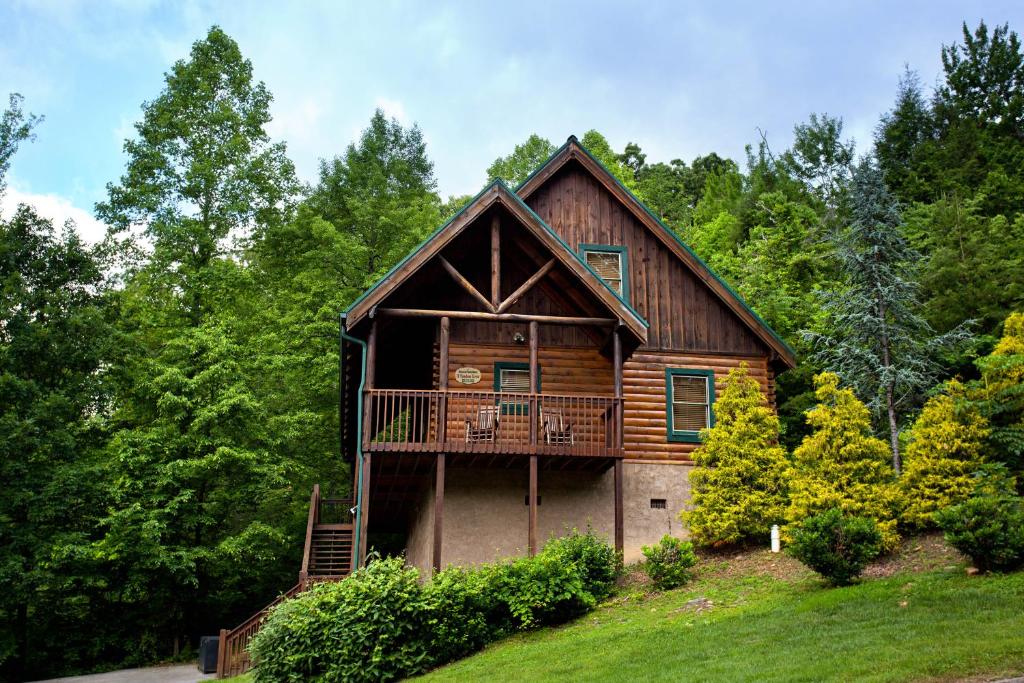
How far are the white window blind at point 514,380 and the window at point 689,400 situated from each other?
11.3ft

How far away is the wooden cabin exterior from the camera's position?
64.1 ft

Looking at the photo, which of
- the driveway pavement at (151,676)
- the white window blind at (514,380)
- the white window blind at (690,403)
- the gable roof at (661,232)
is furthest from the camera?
the driveway pavement at (151,676)

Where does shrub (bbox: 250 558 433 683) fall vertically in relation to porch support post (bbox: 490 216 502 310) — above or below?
below

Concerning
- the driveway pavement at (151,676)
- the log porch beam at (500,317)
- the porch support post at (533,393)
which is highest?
the log porch beam at (500,317)

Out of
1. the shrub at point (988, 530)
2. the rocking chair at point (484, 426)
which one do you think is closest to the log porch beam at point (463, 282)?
the rocking chair at point (484, 426)

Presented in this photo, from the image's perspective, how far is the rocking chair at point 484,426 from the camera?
2003 centimetres

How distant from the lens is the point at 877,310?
21.2 m

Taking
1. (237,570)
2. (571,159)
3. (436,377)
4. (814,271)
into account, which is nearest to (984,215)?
(814,271)

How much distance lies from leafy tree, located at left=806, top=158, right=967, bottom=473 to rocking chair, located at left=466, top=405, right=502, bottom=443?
7888mm

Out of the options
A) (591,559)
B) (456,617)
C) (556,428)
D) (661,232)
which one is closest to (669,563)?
(591,559)

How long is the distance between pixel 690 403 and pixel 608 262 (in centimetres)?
403

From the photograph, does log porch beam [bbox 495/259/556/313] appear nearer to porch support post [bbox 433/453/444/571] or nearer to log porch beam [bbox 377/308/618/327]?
log porch beam [bbox 377/308/618/327]

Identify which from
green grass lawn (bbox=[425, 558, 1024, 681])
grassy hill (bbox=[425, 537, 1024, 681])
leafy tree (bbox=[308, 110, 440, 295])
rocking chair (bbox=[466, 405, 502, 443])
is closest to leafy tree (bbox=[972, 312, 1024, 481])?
grassy hill (bbox=[425, 537, 1024, 681])

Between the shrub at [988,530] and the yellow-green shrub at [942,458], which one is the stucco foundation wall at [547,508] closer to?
the yellow-green shrub at [942,458]
